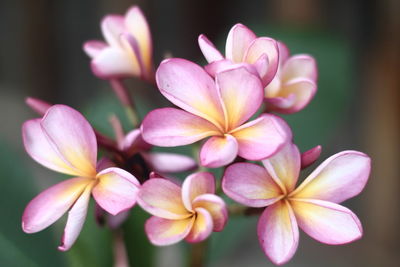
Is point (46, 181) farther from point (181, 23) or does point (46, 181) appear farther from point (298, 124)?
point (298, 124)

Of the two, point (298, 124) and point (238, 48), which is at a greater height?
point (238, 48)

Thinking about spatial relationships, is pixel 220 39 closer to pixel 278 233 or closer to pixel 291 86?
pixel 291 86

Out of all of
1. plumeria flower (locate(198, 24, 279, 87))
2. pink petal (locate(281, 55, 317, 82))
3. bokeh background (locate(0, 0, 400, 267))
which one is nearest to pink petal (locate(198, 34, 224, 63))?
plumeria flower (locate(198, 24, 279, 87))

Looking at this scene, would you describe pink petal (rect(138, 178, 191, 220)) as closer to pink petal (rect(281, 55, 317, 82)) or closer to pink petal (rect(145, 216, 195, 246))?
pink petal (rect(145, 216, 195, 246))

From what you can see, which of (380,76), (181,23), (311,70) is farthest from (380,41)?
(311,70)

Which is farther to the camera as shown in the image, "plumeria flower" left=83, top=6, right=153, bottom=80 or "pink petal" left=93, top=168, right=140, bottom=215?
"plumeria flower" left=83, top=6, right=153, bottom=80

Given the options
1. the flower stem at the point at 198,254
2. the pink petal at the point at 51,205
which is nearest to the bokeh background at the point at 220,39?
the flower stem at the point at 198,254

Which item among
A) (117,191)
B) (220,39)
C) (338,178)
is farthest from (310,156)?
(220,39)
